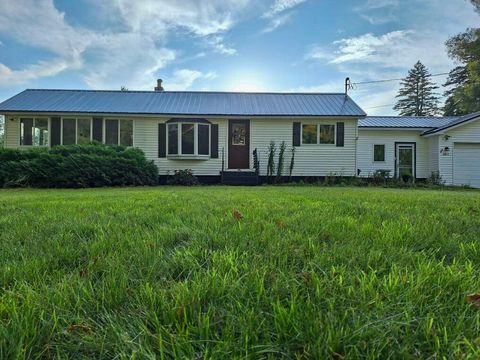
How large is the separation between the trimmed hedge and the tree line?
26.5 meters

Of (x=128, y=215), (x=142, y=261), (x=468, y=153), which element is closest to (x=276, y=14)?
(x=468, y=153)

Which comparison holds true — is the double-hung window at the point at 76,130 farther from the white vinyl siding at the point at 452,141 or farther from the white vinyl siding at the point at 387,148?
the white vinyl siding at the point at 452,141

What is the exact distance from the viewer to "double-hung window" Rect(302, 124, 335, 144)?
1381 centimetres

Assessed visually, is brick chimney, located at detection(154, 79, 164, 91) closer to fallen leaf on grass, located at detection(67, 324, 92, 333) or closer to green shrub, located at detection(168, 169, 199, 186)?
green shrub, located at detection(168, 169, 199, 186)

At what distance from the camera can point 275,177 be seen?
13.5 m

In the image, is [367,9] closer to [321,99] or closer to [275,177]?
[321,99]

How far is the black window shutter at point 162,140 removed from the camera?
1354cm

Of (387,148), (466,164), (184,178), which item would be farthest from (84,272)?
(466,164)

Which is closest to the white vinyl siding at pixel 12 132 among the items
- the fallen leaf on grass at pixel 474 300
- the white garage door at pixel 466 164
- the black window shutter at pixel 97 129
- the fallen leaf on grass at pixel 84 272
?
the black window shutter at pixel 97 129

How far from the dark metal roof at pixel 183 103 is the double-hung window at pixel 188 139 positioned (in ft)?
1.98

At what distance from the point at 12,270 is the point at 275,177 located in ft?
40.4

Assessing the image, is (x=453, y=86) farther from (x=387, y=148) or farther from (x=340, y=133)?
(x=340, y=133)

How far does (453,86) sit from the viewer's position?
110 ft

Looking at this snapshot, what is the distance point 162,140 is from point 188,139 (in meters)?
1.20
